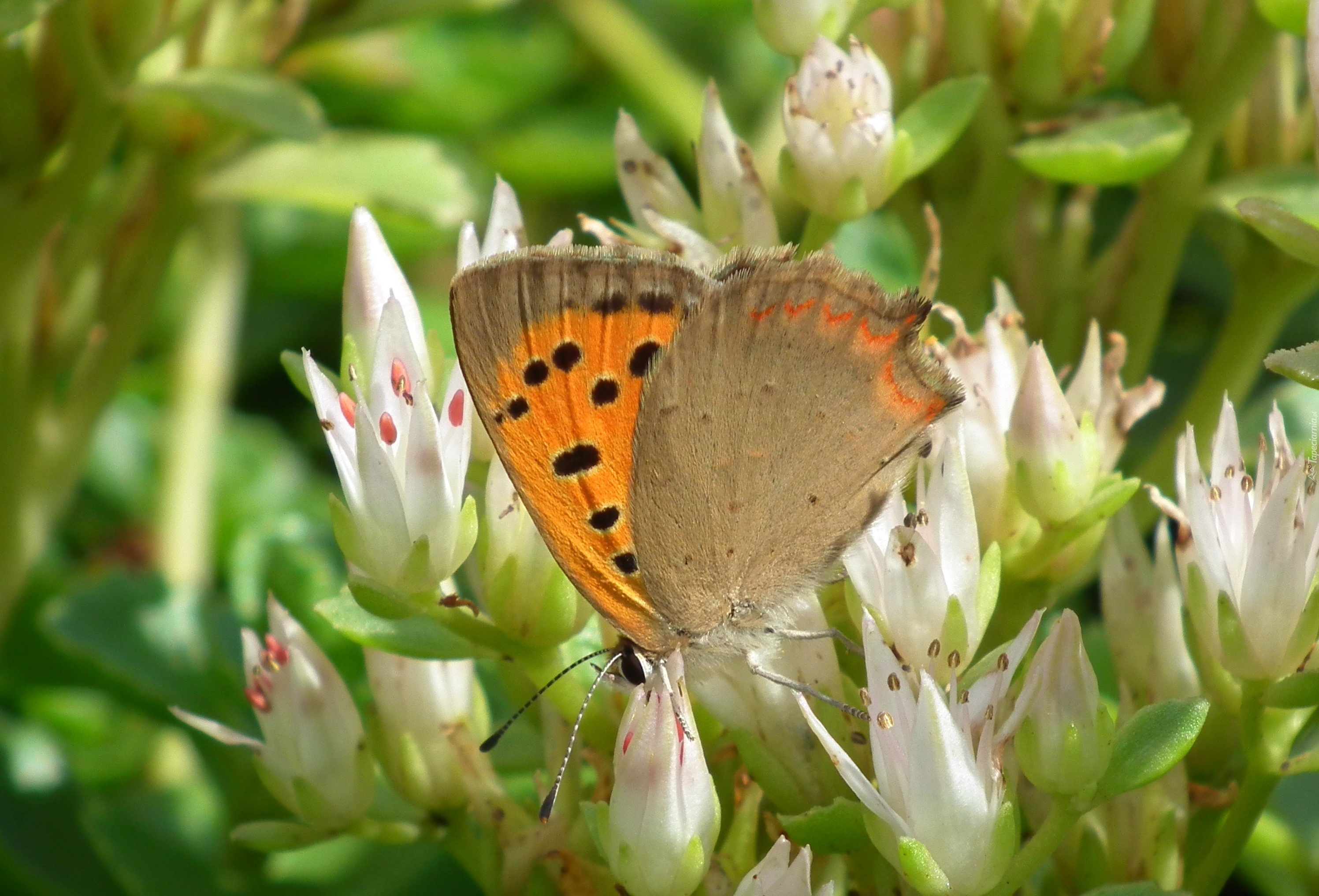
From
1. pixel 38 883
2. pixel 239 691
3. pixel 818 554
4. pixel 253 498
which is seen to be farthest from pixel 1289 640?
pixel 253 498

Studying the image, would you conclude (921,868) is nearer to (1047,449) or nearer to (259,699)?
(1047,449)

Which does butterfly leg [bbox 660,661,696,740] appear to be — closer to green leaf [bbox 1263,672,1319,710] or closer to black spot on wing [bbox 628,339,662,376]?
black spot on wing [bbox 628,339,662,376]

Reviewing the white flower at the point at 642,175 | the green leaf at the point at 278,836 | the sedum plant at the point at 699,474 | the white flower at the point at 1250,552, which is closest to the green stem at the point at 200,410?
the sedum plant at the point at 699,474

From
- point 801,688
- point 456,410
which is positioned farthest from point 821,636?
point 456,410

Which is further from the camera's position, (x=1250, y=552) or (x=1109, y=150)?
(x=1109, y=150)

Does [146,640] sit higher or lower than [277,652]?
lower

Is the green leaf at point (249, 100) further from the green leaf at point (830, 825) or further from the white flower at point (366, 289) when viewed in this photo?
the green leaf at point (830, 825)
